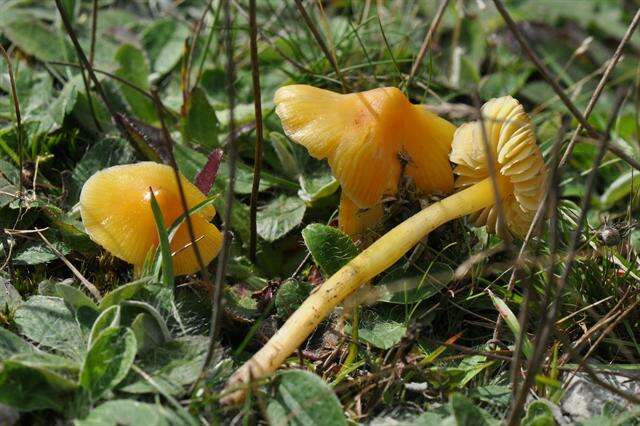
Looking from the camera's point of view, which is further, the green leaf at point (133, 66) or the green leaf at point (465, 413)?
the green leaf at point (133, 66)

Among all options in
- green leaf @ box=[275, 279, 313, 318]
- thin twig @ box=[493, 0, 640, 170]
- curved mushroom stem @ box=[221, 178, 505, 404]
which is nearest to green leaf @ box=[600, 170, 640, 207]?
thin twig @ box=[493, 0, 640, 170]

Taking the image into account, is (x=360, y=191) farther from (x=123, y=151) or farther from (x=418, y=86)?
(x=418, y=86)

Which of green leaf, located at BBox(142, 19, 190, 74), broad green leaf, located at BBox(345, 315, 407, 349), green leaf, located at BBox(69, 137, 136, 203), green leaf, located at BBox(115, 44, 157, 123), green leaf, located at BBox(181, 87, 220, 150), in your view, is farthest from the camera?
green leaf, located at BBox(142, 19, 190, 74)

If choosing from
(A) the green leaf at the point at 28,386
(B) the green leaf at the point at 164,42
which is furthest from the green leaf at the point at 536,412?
(B) the green leaf at the point at 164,42

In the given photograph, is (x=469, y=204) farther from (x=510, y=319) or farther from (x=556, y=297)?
(x=556, y=297)

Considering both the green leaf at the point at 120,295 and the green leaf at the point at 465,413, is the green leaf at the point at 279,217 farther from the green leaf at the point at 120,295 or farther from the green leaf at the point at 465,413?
the green leaf at the point at 465,413

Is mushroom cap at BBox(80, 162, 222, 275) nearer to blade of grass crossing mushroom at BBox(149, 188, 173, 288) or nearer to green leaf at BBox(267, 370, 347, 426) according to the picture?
blade of grass crossing mushroom at BBox(149, 188, 173, 288)
